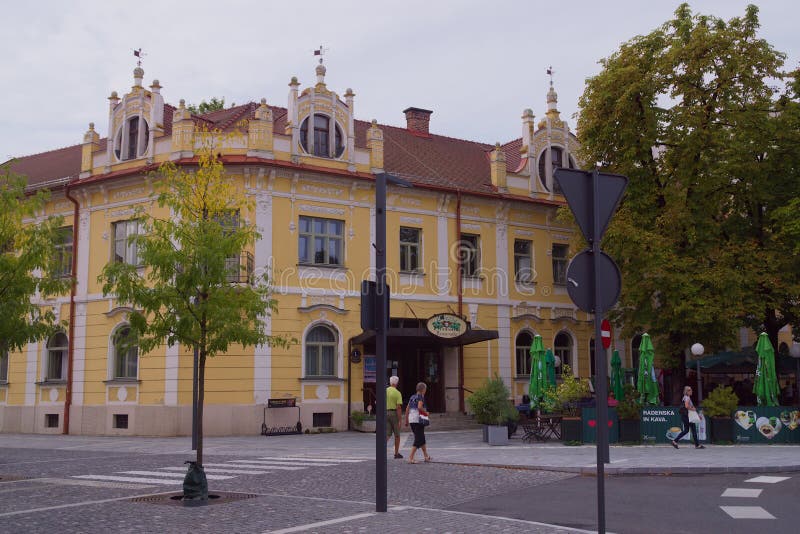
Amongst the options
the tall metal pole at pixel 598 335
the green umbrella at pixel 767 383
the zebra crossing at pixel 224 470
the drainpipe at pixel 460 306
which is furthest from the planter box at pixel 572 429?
the tall metal pole at pixel 598 335

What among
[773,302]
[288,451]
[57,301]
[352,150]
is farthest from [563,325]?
[57,301]

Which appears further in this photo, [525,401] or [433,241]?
[433,241]

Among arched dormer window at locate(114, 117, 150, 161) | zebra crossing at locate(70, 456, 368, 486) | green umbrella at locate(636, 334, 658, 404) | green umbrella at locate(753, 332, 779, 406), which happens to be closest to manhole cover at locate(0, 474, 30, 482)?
zebra crossing at locate(70, 456, 368, 486)

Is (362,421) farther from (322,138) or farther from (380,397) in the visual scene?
(380,397)

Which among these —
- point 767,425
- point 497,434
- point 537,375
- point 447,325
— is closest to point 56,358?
point 447,325

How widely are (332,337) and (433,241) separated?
545 centimetres

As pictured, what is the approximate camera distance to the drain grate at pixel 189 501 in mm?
12039

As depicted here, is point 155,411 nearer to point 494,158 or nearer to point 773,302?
point 494,158

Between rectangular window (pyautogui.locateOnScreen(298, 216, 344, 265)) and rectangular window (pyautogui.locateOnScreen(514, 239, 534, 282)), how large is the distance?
795 centimetres

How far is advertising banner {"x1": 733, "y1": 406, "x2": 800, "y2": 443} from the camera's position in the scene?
72.7ft

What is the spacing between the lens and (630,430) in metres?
22.2

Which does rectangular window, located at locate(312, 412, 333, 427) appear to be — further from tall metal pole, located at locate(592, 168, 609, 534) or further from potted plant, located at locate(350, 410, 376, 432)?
tall metal pole, located at locate(592, 168, 609, 534)

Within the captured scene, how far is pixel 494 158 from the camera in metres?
34.1

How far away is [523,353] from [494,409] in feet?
36.1
